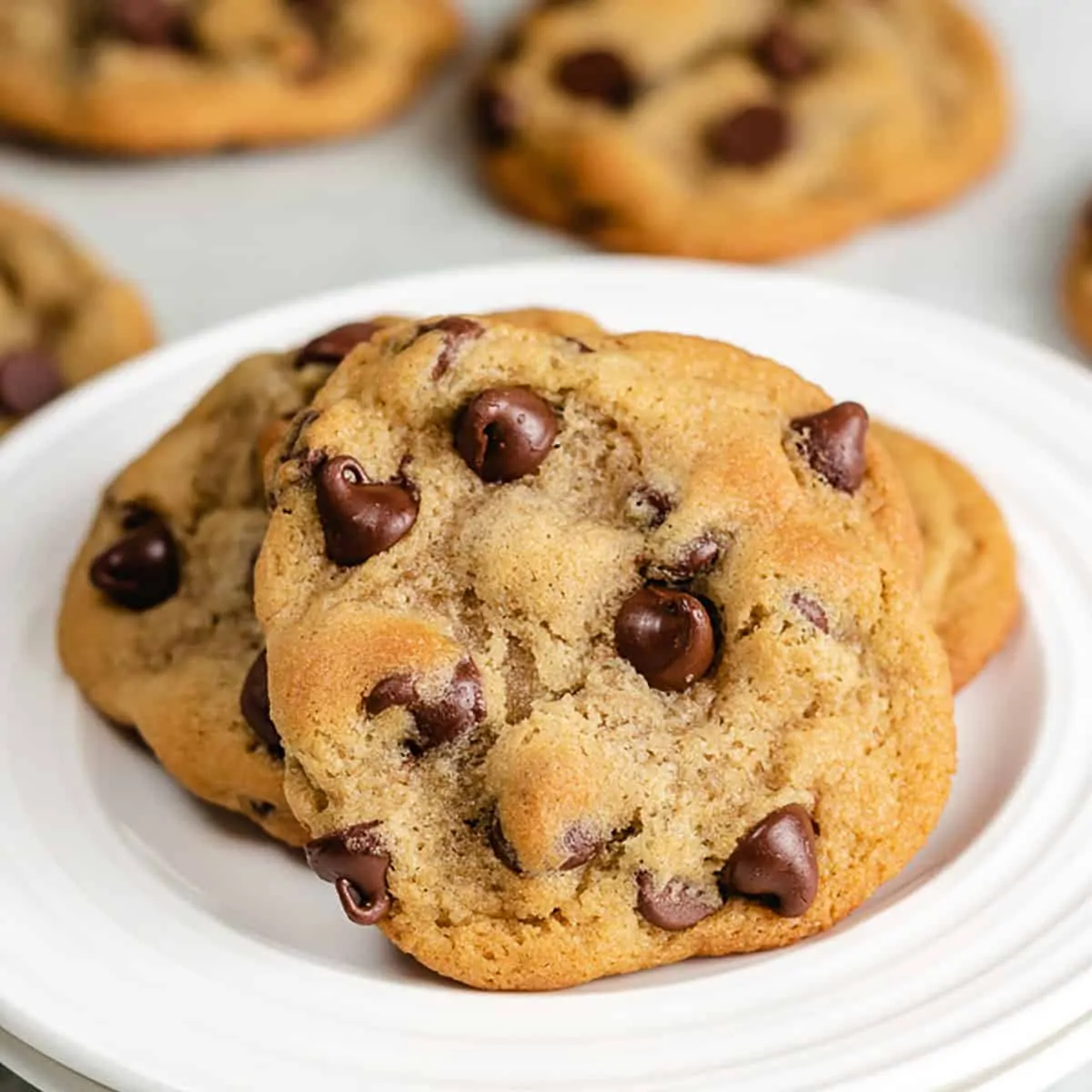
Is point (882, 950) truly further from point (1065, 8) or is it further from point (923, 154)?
point (1065, 8)

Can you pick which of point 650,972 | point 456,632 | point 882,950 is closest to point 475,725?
point 456,632

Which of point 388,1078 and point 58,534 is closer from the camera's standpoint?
point 388,1078

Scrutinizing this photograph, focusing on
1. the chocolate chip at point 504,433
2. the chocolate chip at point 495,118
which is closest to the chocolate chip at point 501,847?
the chocolate chip at point 504,433

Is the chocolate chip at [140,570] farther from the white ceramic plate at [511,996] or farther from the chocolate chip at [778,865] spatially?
the chocolate chip at [778,865]

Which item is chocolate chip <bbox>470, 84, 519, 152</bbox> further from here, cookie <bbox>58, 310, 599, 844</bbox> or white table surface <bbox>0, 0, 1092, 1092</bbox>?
cookie <bbox>58, 310, 599, 844</bbox>

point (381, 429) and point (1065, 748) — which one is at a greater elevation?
point (381, 429)

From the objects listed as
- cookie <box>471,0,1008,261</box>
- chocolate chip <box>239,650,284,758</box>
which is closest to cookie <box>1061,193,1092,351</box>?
cookie <box>471,0,1008,261</box>

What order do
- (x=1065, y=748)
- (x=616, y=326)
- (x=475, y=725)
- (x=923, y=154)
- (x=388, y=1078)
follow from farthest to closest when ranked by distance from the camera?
1. (x=923, y=154)
2. (x=616, y=326)
3. (x=1065, y=748)
4. (x=475, y=725)
5. (x=388, y=1078)
